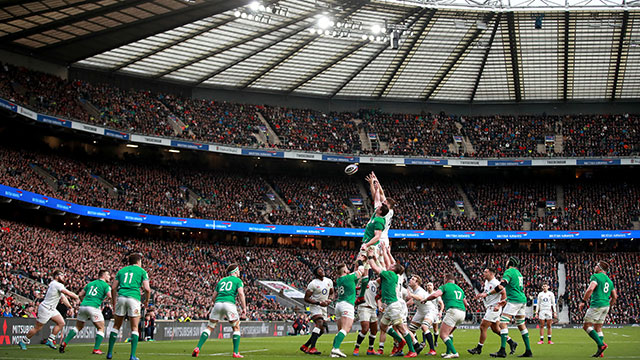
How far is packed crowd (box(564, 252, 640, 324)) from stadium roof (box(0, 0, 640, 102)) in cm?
1691

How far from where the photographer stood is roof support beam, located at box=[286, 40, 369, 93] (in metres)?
55.7

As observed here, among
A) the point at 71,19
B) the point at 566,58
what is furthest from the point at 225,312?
the point at 566,58

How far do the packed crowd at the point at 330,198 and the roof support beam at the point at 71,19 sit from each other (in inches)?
379

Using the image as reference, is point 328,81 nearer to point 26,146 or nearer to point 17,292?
point 26,146

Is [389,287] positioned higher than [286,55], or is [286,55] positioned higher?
[286,55]

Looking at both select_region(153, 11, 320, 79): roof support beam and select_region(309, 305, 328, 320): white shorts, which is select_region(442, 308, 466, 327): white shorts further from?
select_region(153, 11, 320, 79): roof support beam

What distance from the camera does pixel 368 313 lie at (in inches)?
715

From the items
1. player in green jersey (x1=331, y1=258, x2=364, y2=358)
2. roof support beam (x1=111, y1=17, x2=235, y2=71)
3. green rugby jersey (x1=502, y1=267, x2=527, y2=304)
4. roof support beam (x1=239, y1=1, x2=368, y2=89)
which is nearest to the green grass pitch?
player in green jersey (x1=331, y1=258, x2=364, y2=358)

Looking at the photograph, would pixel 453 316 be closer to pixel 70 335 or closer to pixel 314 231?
pixel 70 335

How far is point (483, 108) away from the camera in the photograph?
2943 inches

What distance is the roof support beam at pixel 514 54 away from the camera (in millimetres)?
52341

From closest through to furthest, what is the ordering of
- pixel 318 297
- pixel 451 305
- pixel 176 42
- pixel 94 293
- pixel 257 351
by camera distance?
pixel 94 293 < pixel 451 305 < pixel 318 297 < pixel 257 351 < pixel 176 42

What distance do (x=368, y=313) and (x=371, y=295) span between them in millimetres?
766

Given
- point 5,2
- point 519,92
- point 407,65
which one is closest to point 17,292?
point 5,2
